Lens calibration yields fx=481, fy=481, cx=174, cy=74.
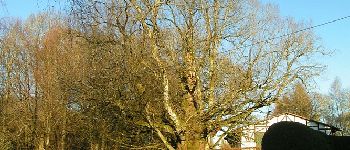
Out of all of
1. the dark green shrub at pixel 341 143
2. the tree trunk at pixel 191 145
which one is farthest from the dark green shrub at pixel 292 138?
the dark green shrub at pixel 341 143

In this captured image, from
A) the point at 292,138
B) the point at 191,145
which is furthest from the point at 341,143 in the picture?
the point at 191,145

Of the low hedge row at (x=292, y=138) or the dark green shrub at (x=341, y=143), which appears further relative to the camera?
the dark green shrub at (x=341, y=143)

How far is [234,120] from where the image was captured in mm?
14938

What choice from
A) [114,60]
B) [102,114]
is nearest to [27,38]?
[102,114]

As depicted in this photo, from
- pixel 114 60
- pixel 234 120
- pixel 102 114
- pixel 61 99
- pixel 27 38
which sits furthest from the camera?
pixel 27 38

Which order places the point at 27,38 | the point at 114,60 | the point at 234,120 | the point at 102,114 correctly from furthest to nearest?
the point at 27,38 < the point at 102,114 < the point at 234,120 < the point at 114,60

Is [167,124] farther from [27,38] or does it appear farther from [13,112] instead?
[27,38]

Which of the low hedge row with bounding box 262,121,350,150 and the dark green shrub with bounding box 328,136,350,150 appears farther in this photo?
the dark green shrub with bounding box 328,136,350,150

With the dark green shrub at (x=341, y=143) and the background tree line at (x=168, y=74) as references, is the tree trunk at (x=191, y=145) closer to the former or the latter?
the background tree line at (x=168, y=74)

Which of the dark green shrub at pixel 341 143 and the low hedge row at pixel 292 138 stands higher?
the low hedge row at pixel 292 138

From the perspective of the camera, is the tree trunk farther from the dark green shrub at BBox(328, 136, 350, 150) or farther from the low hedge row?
the dark green shrub at BBox(328, 136, 350, 150)

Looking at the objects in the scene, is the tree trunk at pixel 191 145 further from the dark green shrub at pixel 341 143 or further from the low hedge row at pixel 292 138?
the dark green shrub at pixel 341 143

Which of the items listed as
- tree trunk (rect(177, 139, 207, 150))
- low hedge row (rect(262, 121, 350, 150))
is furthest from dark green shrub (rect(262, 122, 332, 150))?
tree trunk (rect(177, 139, 207, 150))

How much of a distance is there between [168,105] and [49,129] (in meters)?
12.5
